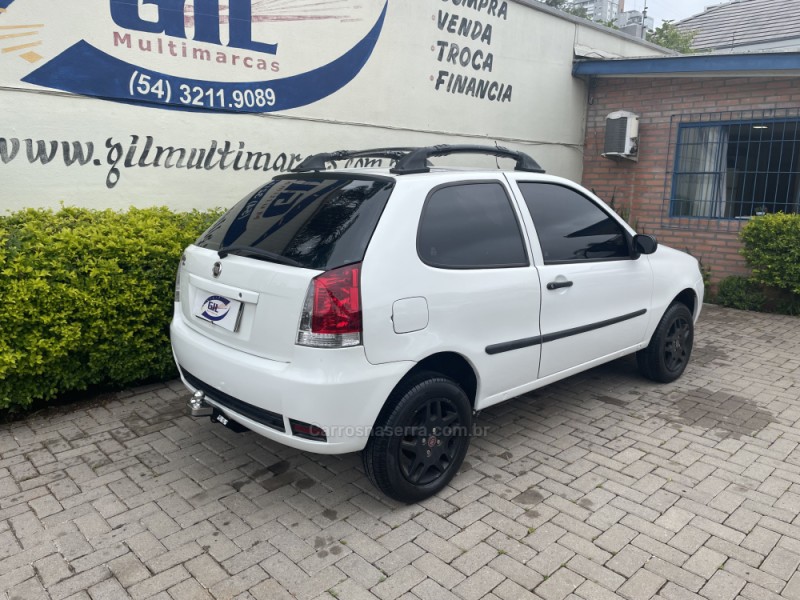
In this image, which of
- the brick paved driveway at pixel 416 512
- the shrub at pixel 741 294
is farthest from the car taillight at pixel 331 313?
the shrub at pixel 741 294

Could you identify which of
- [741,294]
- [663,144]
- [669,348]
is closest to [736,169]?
[663,144]

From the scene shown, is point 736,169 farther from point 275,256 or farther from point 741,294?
point 275,256

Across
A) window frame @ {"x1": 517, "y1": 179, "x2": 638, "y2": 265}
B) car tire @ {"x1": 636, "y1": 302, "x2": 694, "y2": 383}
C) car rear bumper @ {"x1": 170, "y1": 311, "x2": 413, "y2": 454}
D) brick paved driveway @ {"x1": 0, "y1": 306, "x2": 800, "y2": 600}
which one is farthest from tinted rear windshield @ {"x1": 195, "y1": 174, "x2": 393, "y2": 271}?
car tire @ {"x1": 636, "y1": 302, "x2": 694, "y2": 383}

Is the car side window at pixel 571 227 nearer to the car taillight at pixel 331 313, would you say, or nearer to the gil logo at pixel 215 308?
the car taillight at pixel 331 313

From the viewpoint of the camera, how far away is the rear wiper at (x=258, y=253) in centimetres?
289

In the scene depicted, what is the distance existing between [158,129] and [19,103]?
1030 millimetres

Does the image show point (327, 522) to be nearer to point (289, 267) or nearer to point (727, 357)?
point (289, 267)

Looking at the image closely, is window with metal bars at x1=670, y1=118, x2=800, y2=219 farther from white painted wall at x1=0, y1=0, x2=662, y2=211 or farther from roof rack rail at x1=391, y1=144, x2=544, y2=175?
roof rack rail at x1=391, y1=144, x2=544, y2=175

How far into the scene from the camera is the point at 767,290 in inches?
305

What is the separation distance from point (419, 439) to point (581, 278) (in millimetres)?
1575

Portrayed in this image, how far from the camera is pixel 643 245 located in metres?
4.32

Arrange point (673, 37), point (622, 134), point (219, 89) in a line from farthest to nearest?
point (673, 37) → point (622, 134) → point (219, 89)

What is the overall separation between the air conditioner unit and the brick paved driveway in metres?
5.22

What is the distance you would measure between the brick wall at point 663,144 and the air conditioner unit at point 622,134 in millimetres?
237
